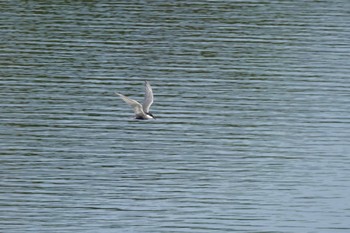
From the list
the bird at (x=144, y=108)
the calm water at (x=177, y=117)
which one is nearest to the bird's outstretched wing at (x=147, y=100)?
the bird at (x=144, y=108)

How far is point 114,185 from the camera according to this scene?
34.6 metres

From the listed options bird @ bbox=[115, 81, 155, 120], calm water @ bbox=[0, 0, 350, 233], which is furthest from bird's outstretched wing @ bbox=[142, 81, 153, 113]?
calm water @ bbox=[0, 0, 350, 233]

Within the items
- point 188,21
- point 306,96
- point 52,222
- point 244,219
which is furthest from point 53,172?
point 188,21

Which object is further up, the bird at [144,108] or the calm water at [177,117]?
the calm water at [177,117]

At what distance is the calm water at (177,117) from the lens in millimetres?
32969

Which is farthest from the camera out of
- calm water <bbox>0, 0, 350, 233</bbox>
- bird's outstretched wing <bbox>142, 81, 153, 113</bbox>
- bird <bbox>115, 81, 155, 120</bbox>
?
A: calm water <bbox>0, 0, 350, 233</bbox>

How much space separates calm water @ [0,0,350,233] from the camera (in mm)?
32969

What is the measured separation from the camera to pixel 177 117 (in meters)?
40.9

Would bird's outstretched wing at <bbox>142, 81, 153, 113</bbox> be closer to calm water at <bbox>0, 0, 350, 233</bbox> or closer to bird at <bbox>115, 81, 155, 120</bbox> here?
bird at <bbox>115, 81, 155, 120</bbox>

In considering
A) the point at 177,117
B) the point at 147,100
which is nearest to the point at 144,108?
the point at 147,100

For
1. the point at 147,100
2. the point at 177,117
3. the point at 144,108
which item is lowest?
the point at 144,108

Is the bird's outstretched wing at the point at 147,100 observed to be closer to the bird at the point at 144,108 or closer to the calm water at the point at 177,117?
the bird at the point at 144,108

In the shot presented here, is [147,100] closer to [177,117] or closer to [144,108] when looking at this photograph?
[144,108]

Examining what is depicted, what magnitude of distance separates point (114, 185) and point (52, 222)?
126 inches
